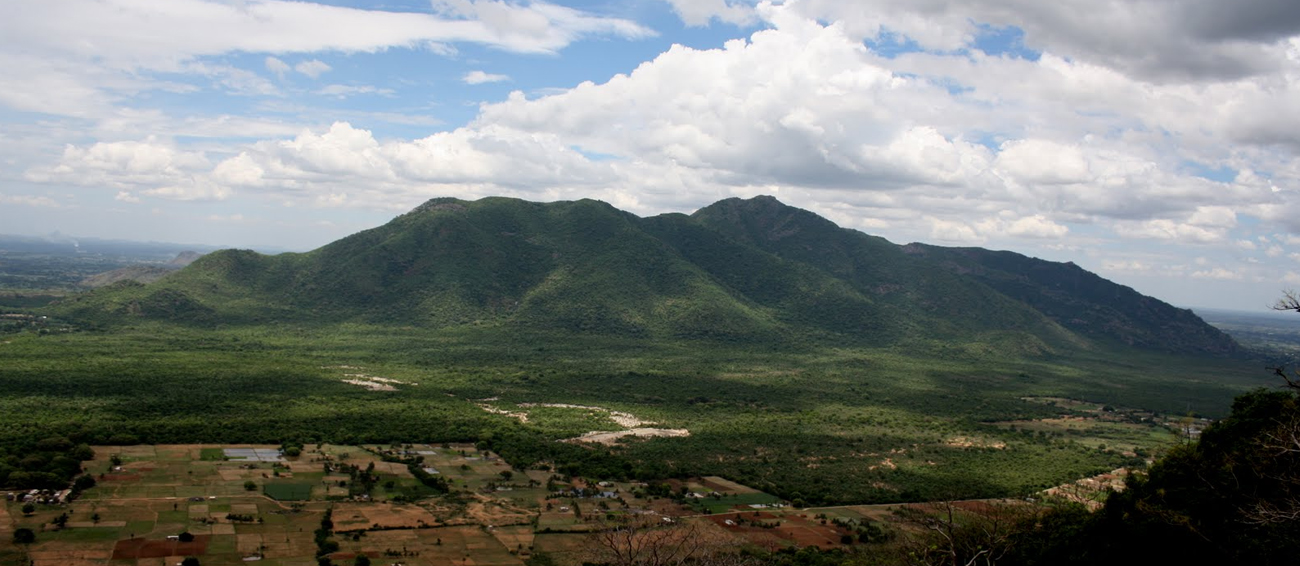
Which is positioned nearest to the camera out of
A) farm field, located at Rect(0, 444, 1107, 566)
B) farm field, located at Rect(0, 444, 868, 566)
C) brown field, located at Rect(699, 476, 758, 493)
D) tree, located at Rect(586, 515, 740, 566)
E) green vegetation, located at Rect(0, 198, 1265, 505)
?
tree, located at Rect(586, 515, 740, 566)

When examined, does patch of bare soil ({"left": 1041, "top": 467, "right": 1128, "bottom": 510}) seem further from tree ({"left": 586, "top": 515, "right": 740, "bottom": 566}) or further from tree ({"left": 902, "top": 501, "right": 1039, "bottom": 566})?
tree ({"left": 586, "top": 515, "right": 740, "bottom": 566})

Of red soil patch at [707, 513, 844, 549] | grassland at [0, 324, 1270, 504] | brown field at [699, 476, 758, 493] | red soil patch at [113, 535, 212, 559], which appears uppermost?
grassland at [0, 324, 1270, 504]

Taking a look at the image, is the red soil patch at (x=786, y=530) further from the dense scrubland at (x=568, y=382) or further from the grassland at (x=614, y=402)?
the grassland at (x=614, y=402)

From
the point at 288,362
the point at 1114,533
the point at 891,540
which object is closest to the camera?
the point at 1114,533

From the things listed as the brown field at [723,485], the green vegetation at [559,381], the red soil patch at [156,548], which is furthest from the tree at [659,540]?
the red soil patch at [156,548]

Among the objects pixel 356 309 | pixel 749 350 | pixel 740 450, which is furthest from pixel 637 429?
pixel 356 309

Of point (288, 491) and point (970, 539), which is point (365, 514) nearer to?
point (288, 491)

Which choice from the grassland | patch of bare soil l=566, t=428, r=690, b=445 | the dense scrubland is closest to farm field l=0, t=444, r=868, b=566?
the dense scrubland

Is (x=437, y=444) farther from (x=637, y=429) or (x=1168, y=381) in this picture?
(x=1168, y=381)
